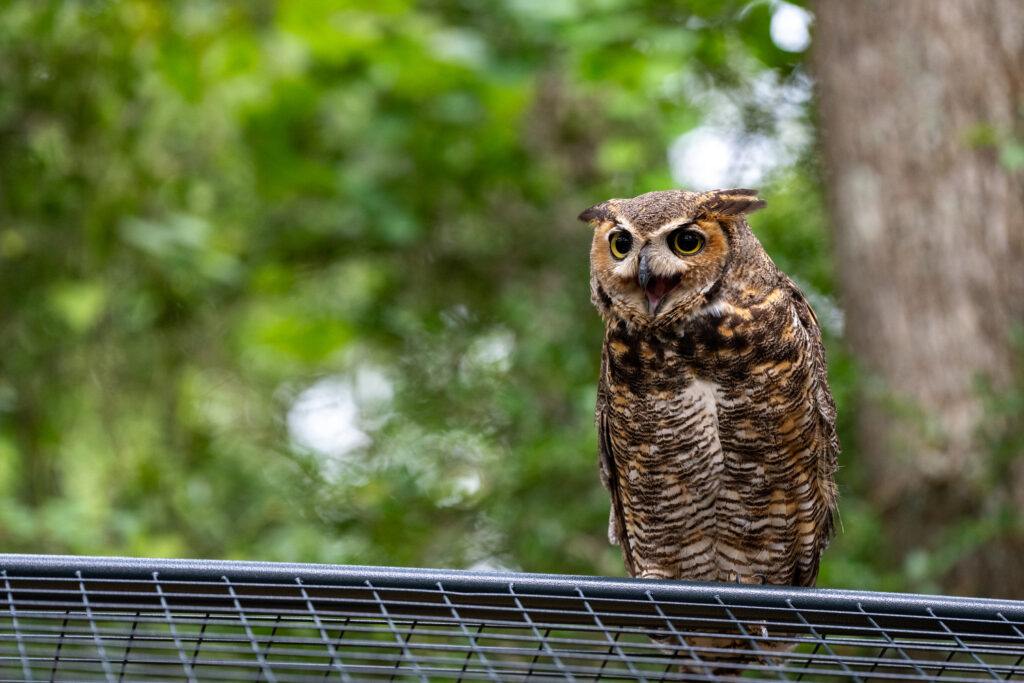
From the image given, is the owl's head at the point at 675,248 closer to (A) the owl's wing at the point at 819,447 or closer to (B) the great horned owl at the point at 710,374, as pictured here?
(B) the great horned owl at the point at 710,374

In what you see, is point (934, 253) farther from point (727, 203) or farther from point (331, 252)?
point (331, 252)

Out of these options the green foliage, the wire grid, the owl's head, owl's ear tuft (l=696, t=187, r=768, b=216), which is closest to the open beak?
the owl's head

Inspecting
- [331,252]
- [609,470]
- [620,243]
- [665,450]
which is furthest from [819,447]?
[331,252]

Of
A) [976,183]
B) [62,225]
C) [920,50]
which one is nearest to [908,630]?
[976,183]

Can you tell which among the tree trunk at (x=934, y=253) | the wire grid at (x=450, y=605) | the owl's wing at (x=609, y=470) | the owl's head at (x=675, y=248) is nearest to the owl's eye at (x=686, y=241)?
the owl's head at (x=675, y=248)

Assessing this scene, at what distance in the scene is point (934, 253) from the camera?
4.09m

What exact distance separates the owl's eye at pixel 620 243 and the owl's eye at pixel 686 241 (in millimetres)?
101

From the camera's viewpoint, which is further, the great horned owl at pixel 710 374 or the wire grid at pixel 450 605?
the great horned owl at pixel 710 374

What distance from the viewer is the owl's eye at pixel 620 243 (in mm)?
2676

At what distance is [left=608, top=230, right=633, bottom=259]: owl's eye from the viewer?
8.78 feet

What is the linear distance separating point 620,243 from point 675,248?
14cm

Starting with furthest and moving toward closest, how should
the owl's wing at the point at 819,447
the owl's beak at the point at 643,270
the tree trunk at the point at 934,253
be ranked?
1. the tree trunk at the point at 934,253
2. the owl's wing at the point at 819,447
3. the owl's beak at the point at 643,270

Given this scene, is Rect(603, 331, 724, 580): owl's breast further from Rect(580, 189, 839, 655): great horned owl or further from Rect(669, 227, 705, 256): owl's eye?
Rect(669, 227, 705, 256): owl's eye

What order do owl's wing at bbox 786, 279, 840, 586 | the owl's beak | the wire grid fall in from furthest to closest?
owl's wing at bbox 786, 279, 840, 586 → the owl's beak → the wire grid
